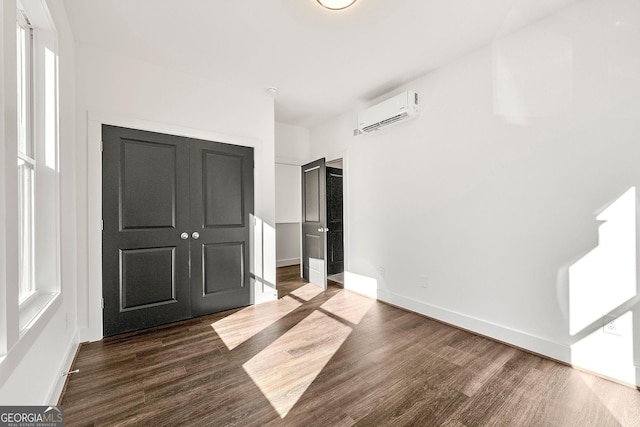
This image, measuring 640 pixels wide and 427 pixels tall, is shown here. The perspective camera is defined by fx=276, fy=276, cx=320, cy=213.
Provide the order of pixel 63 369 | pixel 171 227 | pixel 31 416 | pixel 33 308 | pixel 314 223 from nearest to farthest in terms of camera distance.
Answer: pixel 31 416 → pixel 33 308 → pixel 63 369 → pixel 171 227 → pixel 314 223

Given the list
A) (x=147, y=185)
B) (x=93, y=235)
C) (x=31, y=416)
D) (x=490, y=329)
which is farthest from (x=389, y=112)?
(x=31, y=416)

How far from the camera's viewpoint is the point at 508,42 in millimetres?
2508

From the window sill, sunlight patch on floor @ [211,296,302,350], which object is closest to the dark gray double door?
sunlight patch on floor @ [211,296,302,350]

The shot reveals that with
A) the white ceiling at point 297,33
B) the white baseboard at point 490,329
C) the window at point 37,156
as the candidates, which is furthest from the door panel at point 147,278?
the white baseboard at point 490,329

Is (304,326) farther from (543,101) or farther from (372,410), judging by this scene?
(543,101)

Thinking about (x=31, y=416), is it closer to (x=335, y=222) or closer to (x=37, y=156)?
(x=37, y=156)

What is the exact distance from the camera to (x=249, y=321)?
9.87 ft

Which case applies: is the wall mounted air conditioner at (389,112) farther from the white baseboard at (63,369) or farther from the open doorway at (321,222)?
the white baseboard at (63,369)

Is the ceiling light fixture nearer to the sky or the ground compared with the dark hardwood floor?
nearer to the sky

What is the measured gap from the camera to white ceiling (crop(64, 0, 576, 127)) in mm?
2145

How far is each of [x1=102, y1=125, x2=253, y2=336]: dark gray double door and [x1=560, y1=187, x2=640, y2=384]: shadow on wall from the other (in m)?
3.24

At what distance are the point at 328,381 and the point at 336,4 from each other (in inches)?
107

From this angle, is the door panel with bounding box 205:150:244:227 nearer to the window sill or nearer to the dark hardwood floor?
the dark hardwood floor

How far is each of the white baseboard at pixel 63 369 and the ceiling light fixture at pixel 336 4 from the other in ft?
10.2
